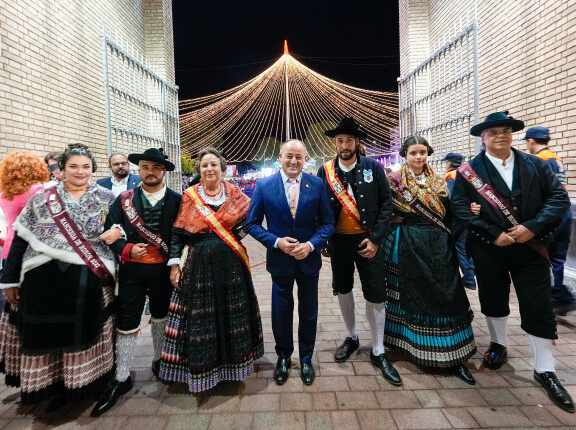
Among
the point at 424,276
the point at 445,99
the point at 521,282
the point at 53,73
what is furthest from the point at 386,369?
the point at 445,99

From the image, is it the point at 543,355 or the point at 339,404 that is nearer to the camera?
the point at 339,404

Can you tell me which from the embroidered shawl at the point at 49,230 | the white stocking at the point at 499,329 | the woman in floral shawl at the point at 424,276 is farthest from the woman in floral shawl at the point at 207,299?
the white stocking at the point at 499,329

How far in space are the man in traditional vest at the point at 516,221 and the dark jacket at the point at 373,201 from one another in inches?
22.6

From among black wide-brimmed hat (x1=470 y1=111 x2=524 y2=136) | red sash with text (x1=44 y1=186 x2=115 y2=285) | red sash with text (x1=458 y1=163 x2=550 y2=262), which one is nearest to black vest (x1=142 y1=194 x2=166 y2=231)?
red sash with text (x1=44 y1=186 x2=115 y2=285)

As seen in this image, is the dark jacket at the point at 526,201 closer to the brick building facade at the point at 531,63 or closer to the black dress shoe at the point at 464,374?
the black dress shoe at the point at 464,374

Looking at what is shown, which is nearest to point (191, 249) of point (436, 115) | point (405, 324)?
point (405, 324)

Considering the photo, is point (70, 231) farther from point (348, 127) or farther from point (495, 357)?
point (495, 357)

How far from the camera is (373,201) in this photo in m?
2.82

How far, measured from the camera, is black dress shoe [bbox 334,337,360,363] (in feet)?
9.88

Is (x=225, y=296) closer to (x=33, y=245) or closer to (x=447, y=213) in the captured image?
(x=33, y=245)

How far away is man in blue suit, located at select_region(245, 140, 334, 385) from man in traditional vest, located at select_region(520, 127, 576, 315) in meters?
3.07

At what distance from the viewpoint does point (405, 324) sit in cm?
290

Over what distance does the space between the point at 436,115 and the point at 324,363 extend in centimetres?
643

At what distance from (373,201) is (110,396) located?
8.31 ft
